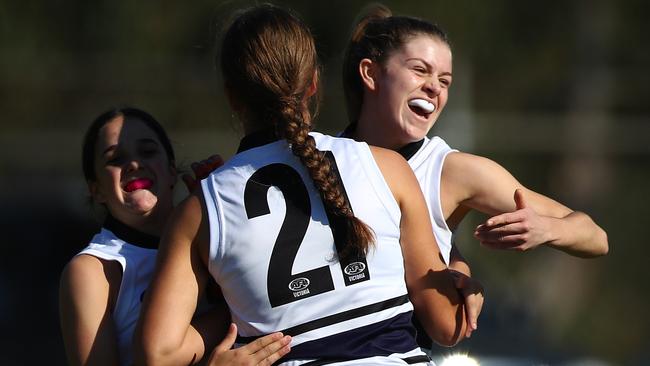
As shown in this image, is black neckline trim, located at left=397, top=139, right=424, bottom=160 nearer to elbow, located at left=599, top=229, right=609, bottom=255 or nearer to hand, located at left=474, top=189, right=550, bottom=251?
hand, located at left=474, top=189, right=550, bottom=251

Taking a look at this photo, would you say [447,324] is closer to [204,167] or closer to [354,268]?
[354,268]

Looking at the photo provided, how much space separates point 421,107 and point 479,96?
653 inches

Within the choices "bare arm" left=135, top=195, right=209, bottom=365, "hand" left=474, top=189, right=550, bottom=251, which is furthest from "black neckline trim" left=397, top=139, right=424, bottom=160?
"bare arm" left=135, top=195, right=209, bottom=365

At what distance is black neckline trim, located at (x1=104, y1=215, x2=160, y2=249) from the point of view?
3.35 metres

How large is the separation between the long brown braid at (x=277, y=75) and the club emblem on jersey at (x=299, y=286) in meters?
0.22

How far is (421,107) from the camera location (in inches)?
133

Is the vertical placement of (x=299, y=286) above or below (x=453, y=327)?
above

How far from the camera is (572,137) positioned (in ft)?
60.3

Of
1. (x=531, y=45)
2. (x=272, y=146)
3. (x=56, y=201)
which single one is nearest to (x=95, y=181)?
(x=272, y=146)

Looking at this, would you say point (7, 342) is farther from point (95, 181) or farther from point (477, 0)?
point (477, 0)

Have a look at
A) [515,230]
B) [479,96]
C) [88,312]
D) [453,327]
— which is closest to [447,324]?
[453,327]

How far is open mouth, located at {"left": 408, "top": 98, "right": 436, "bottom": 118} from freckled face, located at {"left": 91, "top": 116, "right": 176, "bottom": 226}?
0.75m

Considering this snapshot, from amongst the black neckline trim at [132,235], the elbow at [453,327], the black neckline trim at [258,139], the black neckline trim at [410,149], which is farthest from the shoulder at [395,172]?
the black neckline trim at [132,235]

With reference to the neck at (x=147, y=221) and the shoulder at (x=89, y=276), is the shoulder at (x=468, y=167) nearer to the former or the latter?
the neck at (x=147, y=221)
